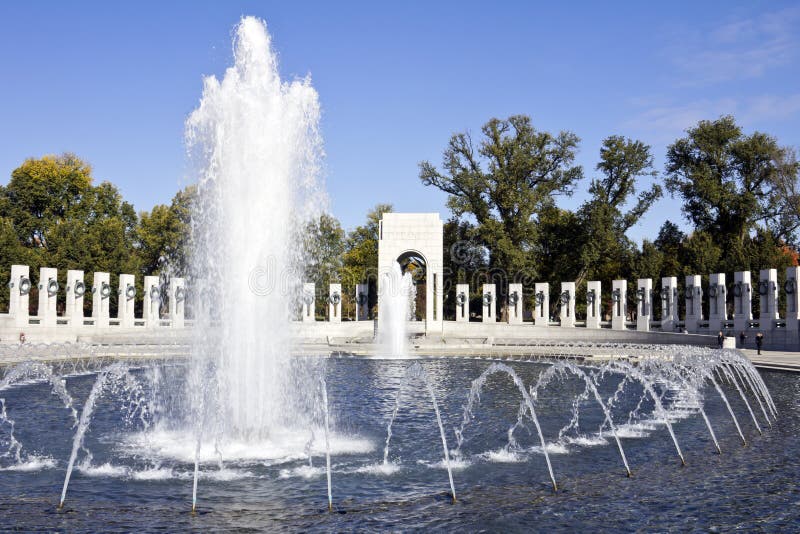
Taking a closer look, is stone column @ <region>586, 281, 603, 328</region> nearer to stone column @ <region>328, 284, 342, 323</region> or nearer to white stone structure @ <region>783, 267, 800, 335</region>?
white stone structure @ <region>783, 267, 800, 335</region>

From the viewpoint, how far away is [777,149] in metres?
50.7

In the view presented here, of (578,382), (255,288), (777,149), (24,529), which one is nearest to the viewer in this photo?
(24,529)

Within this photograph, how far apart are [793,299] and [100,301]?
3656cm

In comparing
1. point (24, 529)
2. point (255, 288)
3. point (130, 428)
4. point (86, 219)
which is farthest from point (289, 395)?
point (86, 219)

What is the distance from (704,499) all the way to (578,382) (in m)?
13.0

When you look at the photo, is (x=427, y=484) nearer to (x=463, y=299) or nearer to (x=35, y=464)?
(x=35, y=464)

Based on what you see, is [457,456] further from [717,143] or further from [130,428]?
[717,143]

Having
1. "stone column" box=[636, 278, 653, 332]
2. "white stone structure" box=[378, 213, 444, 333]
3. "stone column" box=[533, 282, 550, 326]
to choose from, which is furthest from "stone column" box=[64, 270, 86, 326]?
"stone column" box=[636, 278, 653, 332]

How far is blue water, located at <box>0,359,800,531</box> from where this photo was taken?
856 cm

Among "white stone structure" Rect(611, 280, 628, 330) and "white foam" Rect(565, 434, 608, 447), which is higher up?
"white stone structure" Rect(611, 280, 628, 330)

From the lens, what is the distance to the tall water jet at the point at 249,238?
43.4 feet

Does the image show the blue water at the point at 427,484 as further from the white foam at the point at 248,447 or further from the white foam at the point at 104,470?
the white foam at the point at 248,447

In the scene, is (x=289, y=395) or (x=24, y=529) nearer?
(x=24, y=529)

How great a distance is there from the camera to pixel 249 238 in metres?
13.8
